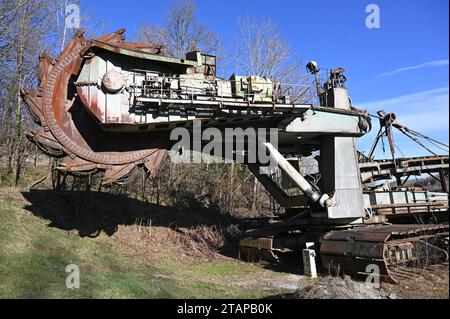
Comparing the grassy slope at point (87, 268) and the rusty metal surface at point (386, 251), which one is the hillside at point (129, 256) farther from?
the rusty metal surface at point (386, 251)

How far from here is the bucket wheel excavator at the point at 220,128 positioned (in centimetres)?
1126

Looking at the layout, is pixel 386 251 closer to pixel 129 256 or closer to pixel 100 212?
pixel 129 256

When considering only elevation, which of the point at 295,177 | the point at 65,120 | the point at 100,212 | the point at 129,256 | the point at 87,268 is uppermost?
the point at 65,120

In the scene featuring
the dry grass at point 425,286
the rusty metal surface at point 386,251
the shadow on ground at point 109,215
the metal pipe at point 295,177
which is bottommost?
the dry grass at point 425,286

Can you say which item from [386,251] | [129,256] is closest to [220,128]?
[129,256]

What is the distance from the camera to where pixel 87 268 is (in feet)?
35.9

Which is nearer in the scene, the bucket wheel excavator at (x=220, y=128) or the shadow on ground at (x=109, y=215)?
the bucket wheel excavator at (x=220, y=128)

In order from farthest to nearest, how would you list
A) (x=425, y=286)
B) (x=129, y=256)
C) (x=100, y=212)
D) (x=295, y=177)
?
(x=100, y=212) → (x=129, y=256) → (x=295, y=177) → (x=425, y=286)

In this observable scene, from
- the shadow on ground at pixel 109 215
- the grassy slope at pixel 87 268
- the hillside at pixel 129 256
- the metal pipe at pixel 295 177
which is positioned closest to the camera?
the grassy slope at pixel 87 268

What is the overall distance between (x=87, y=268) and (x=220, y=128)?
5810 mm

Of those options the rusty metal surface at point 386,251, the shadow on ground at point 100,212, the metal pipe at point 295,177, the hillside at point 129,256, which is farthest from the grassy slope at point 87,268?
the metal pipe at point 295,177

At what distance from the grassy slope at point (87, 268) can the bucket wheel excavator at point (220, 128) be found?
2.43 m
